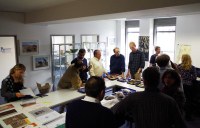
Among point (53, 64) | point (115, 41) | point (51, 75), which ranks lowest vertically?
point (51, 75)

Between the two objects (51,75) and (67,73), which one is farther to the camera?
(51,75)

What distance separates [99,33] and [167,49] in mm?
2598

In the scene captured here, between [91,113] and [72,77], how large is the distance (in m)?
1.93

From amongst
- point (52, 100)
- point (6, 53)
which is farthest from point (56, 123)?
point (6, 53)

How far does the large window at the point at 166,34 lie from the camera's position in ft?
19.5

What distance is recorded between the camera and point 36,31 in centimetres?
539

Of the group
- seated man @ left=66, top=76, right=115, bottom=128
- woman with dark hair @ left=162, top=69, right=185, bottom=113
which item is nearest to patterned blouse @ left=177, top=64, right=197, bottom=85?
woman with dark hair @ left=162, top=69, right=185, bottom=113

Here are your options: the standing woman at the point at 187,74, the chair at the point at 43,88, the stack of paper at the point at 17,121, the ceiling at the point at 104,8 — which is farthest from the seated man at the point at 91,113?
the standing woman at the point at 187,74

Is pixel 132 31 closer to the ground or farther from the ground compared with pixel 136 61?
farther from the ground

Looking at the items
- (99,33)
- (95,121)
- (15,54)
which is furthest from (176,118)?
(99,33)

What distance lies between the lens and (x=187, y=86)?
3863mm

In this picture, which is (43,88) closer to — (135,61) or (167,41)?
(135,61)

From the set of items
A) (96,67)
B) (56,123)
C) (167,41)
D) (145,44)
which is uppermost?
(167,41)

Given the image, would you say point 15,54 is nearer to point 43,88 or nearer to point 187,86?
point 43,88
